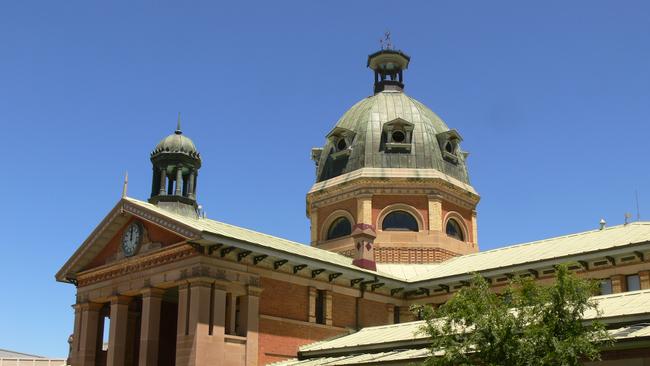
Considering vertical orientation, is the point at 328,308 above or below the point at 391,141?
below

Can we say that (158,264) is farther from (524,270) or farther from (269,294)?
(524,270)

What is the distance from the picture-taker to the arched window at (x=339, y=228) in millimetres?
48969

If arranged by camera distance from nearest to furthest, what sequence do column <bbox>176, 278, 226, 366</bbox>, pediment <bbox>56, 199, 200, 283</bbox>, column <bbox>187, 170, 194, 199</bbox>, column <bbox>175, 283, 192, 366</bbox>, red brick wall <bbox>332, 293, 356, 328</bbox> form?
column <bbox>176, 278, 226, 366</bbox> → column <bbox>175, 283, 192, 366</bbox> → pediment <bbox>56, 199, 200, 283</bbox> → red brick wall <bbox>332, 293, 356, 328</bbox> → column <bbox>187, 170, 194, 199</bbox>

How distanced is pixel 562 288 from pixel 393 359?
9.92 metres

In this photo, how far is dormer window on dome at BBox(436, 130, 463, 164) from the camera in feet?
168

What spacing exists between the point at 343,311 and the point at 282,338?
446 cm

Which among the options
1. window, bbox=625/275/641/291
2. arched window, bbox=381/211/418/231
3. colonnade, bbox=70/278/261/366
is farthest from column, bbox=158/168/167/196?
window, bbox=625/275/641/291

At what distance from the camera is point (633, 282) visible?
111 feet

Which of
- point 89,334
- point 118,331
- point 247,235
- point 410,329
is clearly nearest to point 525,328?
point 410,329

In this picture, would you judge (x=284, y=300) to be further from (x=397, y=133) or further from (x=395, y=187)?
(x=397, y=133)

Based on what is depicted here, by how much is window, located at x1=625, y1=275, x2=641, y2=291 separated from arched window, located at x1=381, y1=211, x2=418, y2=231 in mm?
15819

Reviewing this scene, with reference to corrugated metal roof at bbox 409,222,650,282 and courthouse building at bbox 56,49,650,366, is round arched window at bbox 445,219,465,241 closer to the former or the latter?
courthouse building at bbox 56,49,650,366

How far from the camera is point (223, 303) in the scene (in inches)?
1291

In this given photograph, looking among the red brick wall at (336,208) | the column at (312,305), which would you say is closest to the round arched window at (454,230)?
the red brick wall at (336,208)
